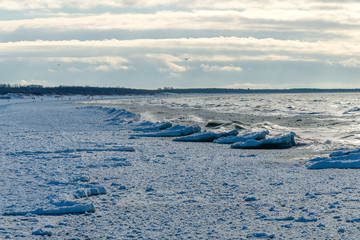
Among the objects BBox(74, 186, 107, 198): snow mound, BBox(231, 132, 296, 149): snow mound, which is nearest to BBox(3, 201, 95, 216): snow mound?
BBox(74, 186, 107, 198): snow mound

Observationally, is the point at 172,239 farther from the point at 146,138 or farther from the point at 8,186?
the point at 146,138

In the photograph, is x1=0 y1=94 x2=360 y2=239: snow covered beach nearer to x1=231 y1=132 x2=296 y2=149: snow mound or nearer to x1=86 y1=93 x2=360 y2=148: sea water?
x1=231 y1=132 x2=296 y2=149: snow mound

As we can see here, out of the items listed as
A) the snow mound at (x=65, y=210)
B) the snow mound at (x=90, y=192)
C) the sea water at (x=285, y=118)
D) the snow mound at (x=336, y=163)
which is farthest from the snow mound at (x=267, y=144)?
the snow mound at (x=65, y=210)

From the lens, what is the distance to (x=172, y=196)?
8789 millimetres

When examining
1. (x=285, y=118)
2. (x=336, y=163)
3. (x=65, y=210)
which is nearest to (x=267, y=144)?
(x=336, y=163)

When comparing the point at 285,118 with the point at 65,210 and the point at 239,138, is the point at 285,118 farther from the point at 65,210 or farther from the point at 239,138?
the point at 65,210

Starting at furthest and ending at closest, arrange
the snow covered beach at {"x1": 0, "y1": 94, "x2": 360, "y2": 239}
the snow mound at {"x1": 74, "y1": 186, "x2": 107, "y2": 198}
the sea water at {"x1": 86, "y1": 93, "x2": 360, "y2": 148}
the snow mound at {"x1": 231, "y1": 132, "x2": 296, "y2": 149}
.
→ the sea water at {"x1": 86, "y1": 93, "x2": 360, "y2": 148}, the snow mound at {"x1": 231, "y1": 132, "x2": 296, "y2": 149}, the snow mound at {"x1": 74, "y1": 186, "x2": 107, "y2": 198}, the snow covered beach at {"x1": 0, "y1": 94, "x2": 360, "y2": 239}

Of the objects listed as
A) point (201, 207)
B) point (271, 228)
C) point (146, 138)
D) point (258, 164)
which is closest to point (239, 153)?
point (258, 164)

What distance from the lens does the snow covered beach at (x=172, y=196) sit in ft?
22.4

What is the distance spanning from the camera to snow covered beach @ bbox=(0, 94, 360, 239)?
6836 mm

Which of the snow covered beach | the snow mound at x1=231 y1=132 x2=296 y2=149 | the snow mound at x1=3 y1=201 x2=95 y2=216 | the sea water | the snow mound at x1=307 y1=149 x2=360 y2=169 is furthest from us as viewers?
the sea water

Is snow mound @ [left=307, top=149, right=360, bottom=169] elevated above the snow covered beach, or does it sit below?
above

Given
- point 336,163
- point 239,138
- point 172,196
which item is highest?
point 239,138

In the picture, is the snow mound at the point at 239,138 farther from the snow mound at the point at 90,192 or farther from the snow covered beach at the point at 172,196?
the snow mound at the point at 90,192
